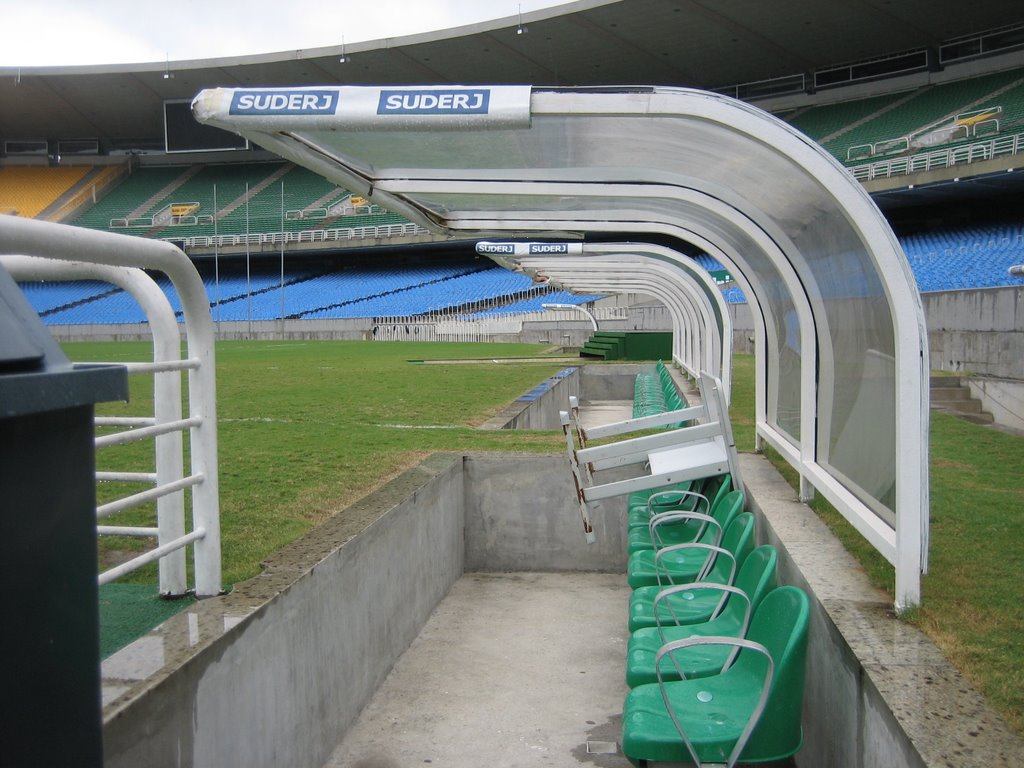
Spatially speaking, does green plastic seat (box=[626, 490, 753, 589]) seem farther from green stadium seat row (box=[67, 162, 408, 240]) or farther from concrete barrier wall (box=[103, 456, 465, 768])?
green stadium seat row (box=[67, 162, 408, 240])

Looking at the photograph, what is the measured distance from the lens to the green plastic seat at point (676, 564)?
4.54m

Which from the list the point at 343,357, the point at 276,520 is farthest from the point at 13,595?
the point at 343,357

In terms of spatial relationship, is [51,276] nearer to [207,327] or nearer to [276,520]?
[207,327]

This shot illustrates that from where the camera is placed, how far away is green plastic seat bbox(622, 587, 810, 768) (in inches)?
107


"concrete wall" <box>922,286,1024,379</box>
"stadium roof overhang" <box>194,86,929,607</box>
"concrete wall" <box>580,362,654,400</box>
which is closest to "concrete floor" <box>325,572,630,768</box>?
"stadium roof overhang" <box>194,86,929,607</box>

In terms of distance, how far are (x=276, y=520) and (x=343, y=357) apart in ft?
69.2

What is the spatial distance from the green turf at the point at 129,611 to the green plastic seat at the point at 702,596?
1.90 metres

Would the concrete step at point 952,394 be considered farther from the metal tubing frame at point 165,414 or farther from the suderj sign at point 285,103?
the metal tubing frame at point 165,414

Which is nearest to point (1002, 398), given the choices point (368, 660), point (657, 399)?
point (657, 399)

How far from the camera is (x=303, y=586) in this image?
384 centimetres

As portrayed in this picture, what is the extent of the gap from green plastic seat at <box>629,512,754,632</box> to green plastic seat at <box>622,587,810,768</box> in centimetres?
65

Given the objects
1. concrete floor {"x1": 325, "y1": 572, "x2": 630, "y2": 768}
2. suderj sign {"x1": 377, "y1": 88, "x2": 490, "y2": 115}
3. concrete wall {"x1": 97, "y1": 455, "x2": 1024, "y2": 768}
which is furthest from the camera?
concrete floor {"x1": 325, "y1": 572, "x2": 630, "y2": 768}

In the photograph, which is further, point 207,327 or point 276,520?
point 276,520

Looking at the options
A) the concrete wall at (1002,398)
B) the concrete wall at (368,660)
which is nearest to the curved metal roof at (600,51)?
the concrete wall at (1002,398)
